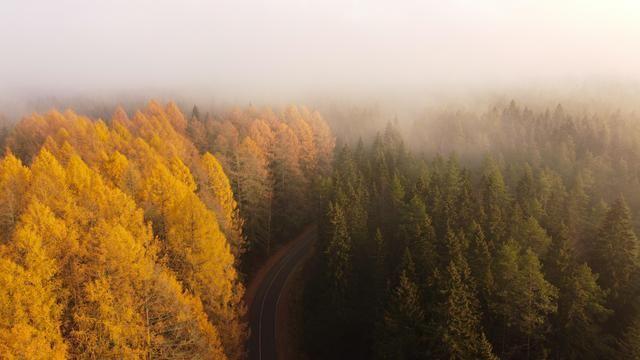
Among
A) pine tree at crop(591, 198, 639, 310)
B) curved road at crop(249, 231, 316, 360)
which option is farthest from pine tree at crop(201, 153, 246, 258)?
pine tree at crop(591, 198, 639, 310)

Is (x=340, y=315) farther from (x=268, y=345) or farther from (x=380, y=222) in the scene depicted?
(x=380, y=222)

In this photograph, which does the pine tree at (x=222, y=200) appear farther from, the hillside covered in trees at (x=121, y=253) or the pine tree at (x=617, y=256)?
the pine tree at (x=617, y=256)

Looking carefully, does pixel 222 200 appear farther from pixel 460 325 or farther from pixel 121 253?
pixel 460 325

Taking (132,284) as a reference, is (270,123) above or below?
above

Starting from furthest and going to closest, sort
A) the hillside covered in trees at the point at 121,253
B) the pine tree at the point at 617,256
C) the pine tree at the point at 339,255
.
Answer: the pine tree at the point at 339,255 → the pine tree at the point at 617,256 → the hillside covered in trees at the point at 121,253

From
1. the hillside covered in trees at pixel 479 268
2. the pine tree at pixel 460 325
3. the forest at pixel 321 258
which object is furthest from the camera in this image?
the hillside covered in trees at pixel 479 268

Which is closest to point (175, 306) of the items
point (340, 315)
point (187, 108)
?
point (340, 315)

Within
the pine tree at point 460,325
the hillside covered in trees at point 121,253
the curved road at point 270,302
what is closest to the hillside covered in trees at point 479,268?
the pine tree at point 460,325
